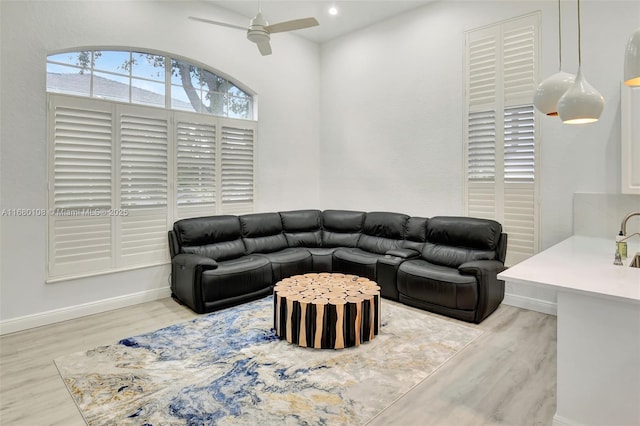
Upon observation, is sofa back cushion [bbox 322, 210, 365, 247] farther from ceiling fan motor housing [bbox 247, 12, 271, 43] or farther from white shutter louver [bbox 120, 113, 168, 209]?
ceiling fan motor housing [bbox 247, 12, 271, 43]

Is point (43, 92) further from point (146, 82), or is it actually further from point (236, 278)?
point (236, 278)

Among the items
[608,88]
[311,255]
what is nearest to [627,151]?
[608,88]

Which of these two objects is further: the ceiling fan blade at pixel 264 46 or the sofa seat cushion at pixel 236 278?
the sofa seat cushion at pixel 236 278

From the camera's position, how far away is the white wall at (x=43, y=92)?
3357 millimetres

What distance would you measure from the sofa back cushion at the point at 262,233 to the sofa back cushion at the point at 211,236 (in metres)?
0.12

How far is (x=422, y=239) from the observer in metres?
4.61

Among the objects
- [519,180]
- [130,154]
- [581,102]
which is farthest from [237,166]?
[581,102]

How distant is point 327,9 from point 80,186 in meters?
4.00

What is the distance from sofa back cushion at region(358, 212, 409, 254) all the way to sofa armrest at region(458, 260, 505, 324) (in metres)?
1.23

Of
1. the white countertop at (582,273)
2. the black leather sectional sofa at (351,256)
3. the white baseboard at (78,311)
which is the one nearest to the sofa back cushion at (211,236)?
the black leather sectional sofa at (351,256)

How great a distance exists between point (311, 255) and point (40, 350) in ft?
10.0

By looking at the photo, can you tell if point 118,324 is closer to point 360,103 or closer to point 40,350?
point 40,350

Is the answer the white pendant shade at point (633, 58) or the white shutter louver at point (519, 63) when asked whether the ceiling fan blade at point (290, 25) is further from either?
the white shutter louver at point (519, 63)

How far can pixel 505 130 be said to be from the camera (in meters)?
4.22
